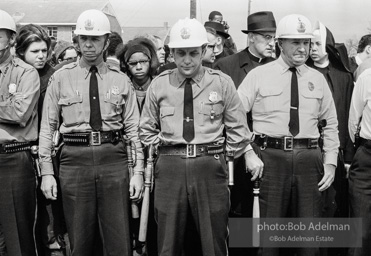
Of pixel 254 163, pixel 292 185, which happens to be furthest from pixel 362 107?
pixel 254 163

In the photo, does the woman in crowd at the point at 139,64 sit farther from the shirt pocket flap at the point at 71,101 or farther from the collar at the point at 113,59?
the shirt pocket flap at the point at 71,101

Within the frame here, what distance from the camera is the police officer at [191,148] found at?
4.56m

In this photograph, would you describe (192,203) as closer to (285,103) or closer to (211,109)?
(211,109)

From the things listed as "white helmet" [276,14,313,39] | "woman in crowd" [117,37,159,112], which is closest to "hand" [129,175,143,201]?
"woman in crowd" [117,37,159,112]

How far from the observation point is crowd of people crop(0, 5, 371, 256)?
4.61 m

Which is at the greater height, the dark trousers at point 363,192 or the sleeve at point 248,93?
the sleeve at point 248,93

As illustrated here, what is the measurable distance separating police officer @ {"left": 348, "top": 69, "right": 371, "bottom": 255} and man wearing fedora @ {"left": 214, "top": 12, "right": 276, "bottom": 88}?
1.40 m

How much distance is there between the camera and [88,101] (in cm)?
479

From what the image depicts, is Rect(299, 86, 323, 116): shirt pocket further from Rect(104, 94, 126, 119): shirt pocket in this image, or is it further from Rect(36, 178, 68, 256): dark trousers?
Rect(36, 178, 68, 256): dark trousers

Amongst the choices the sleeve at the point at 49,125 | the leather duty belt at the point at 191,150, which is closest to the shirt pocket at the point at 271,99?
the leather duty belt at the point at 191,150

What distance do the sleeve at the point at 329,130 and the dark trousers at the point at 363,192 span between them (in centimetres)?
35

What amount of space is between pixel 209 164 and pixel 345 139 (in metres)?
2.17

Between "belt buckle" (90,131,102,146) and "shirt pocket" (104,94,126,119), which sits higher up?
"shirt pocket" (104,94,126,119)

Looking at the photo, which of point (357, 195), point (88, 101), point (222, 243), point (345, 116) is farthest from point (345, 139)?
point (88, 101)
